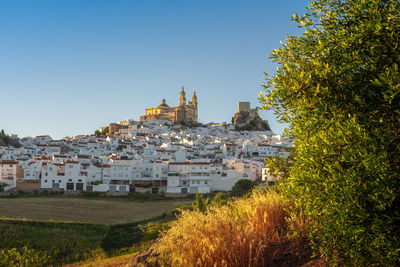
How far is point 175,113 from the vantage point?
Answer: 429 ft

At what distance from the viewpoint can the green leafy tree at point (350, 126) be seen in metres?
4.58

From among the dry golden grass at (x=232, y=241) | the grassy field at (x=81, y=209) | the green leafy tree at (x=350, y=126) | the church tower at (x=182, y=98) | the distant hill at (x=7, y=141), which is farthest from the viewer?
the church tower at (x=182, y=98)

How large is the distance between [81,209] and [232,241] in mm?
37733

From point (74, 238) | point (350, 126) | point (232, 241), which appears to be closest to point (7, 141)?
point (74, 238)

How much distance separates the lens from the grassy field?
3441 cm

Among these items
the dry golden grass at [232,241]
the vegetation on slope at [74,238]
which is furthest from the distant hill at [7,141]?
the dry golden grass at [232,241]

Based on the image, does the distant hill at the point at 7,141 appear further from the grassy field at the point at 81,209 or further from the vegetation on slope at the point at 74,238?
the vegetation on slope at the point at 74,238

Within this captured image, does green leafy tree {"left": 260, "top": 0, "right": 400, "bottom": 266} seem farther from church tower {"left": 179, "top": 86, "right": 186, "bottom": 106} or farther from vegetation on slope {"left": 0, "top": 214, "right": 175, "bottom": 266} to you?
church tower {"left": 179, "top": 86, "right": 186, "bottom": 106}

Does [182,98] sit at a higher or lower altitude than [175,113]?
Answer: higher

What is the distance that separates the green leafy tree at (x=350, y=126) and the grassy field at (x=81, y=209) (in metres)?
30.4

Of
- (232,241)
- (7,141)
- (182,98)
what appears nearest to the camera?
(232,241)

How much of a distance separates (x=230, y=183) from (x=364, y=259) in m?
48.2

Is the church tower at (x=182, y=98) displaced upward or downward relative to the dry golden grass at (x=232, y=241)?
upward

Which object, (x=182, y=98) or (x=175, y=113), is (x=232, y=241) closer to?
(x=175, y=113)
